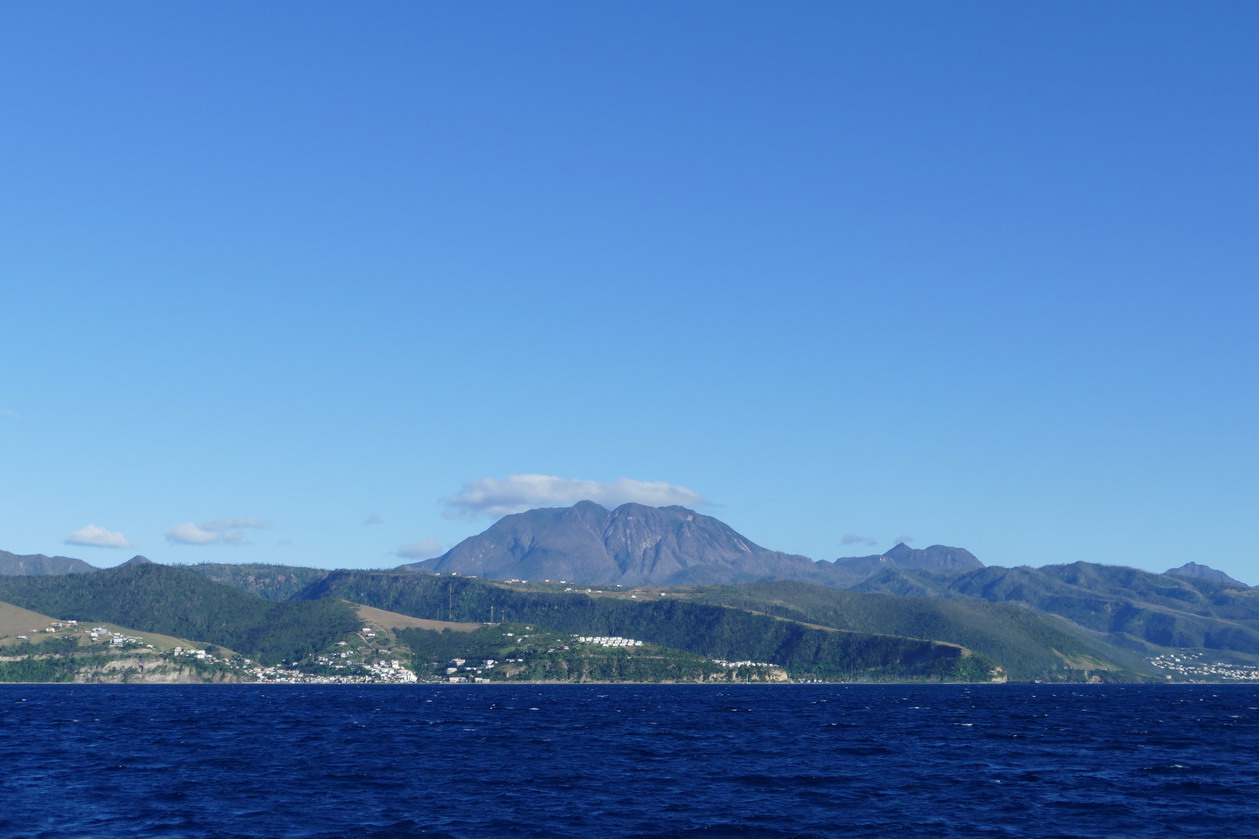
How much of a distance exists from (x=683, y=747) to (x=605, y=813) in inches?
2674

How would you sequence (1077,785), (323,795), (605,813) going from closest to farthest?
(605,813) < (323,795) < (1077,785)

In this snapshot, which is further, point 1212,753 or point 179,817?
point 1212,753

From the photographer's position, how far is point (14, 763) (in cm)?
14088

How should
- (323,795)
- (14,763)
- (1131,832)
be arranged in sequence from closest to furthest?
(1131,832) < (323,795) < (14,763)

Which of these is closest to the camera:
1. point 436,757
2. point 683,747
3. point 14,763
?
point 14,763

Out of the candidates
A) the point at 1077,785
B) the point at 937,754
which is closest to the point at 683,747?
the point at 937,754

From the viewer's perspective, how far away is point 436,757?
154 m

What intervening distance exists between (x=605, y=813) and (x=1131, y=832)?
146ft

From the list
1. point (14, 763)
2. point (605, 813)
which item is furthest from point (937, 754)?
point (14, 763)

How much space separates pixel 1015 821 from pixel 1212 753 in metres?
81.7

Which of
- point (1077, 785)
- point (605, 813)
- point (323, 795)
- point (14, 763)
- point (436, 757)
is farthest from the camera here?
point (436, 757)

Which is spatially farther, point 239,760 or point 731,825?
point 239,760

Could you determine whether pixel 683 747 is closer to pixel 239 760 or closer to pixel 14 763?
pixel 239 760

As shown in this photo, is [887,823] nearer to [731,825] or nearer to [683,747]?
[731,825]
